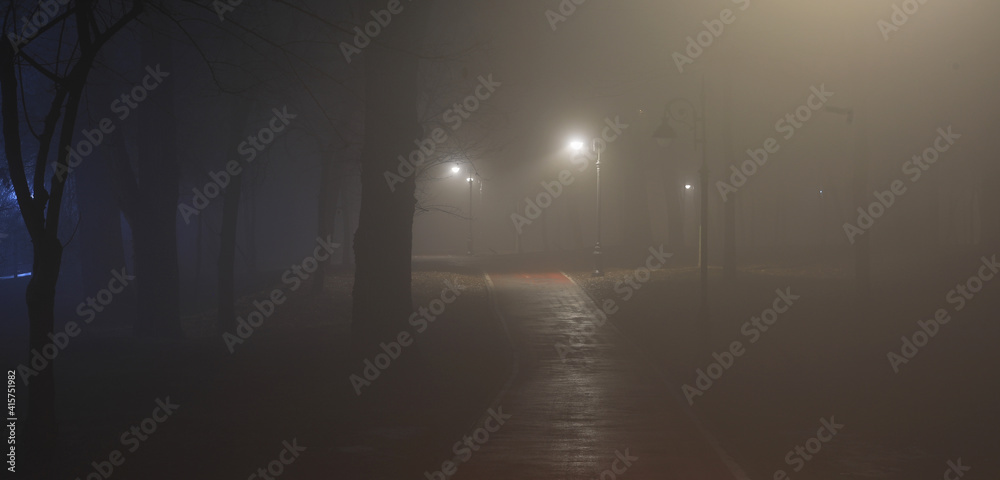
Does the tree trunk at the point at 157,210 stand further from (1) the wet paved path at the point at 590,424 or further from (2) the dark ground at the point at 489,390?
(1) the wet paved path at the point at 590,424

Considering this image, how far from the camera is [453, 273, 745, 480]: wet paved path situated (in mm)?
8922

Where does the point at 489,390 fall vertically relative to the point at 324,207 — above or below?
below

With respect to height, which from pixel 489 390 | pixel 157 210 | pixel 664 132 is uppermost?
pixel 664 132

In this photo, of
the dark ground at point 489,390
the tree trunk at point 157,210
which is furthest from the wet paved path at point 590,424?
the tree trunk at point 157,210

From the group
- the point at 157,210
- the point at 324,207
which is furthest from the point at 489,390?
the point at 324,207

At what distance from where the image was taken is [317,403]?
12.9 meters

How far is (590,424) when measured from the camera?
11414 millimetres

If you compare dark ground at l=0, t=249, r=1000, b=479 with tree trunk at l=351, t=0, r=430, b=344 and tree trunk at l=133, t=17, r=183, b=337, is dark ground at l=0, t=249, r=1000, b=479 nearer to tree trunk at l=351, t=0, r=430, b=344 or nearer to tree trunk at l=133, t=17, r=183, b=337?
tree trunk at l=351, t=0, r=430, b=344

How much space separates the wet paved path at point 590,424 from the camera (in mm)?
8922

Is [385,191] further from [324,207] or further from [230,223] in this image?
[324,207]

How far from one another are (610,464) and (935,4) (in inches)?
868

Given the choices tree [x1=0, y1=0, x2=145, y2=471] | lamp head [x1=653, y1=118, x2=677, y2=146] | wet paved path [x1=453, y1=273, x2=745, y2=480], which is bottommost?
wet paved path [x1=453, y1=273, x2=745, y2=480]

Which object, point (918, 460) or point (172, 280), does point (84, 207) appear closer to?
point (172, 280)

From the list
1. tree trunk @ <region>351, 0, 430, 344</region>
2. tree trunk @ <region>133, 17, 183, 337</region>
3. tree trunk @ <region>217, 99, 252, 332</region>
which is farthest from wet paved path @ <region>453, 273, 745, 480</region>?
tree trunk @ <region>133, 17, 183, 337</region>
